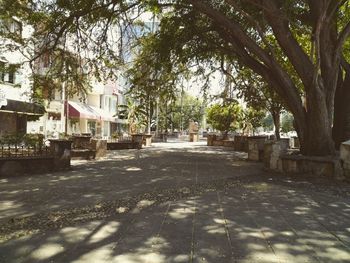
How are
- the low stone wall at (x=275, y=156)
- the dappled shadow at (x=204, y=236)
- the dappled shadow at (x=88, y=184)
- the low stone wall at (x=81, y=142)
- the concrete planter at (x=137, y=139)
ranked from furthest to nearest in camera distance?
the concrete planter at (x=137, y=139) → the low stone wall at (x=81, y=142) → the low stone wall at (x=275, y=156) → the dappled shadow at (x=88, y=184) → the dappled shadow at (x=204, y=236)

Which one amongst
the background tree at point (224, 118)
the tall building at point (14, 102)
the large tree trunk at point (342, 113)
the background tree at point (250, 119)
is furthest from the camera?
the background tree at point (224, 118)

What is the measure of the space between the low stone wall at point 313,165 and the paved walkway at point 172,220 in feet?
3.04

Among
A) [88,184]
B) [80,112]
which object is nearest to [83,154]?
[88,184]

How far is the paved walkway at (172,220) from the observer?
4.50m

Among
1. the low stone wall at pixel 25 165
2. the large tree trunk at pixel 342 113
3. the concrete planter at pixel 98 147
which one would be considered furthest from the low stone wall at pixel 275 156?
the concrete planter at pixel 98 147

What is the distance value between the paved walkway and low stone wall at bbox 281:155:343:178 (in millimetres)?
927

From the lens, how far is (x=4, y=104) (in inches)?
750

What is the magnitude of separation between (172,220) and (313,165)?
6.98 metres

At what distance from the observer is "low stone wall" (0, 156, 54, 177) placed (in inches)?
417

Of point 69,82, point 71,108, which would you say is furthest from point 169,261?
point 71,108

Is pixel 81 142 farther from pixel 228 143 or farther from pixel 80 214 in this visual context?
pixel 228 143

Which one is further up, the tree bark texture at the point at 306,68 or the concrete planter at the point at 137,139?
the tree bark texture at the point at 306,68

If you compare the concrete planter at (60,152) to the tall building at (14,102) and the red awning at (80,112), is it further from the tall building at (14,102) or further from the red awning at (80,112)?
the red awning at (80,112)

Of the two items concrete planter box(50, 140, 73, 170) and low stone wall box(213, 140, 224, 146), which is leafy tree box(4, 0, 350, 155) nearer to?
concrete planter box(50, 140, 73, 170)
